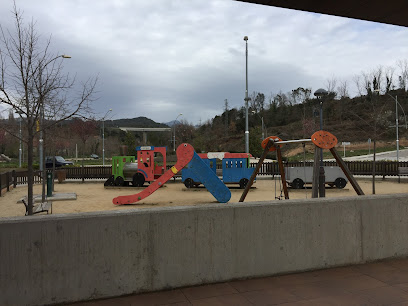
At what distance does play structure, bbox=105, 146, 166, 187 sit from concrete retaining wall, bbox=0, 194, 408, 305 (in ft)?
47.5

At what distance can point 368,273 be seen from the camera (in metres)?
4.01

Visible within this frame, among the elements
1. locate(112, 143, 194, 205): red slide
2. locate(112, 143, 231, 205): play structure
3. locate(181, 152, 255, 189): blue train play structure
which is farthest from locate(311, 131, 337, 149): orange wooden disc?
locate(181, 152, 255, 189): blue train play structure

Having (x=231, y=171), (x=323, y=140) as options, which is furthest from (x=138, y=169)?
(x=323, y=140)

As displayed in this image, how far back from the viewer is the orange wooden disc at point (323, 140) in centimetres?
802

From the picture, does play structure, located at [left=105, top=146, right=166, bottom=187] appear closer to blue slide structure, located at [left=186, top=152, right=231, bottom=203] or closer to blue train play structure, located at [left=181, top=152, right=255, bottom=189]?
blue train play structure, located at [left=181, top=152, right=255, bottom=189]

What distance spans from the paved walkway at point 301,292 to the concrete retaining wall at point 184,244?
0.37ft

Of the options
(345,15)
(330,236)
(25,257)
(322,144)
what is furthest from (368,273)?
(322,144)

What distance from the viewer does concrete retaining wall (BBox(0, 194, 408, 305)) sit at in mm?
3078

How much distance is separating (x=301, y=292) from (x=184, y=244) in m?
1.34

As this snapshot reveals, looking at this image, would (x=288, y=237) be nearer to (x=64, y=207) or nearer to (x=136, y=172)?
(x=64, y=207)

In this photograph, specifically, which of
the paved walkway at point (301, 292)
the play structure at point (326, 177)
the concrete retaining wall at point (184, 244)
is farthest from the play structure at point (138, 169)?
the paved walkway at point (301, 292)

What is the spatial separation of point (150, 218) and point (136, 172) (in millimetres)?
15490

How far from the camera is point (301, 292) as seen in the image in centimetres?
347

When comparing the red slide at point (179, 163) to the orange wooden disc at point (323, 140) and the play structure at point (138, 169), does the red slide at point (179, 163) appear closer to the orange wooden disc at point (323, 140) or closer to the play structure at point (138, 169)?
the orange wooden disc at point (323, 140)
